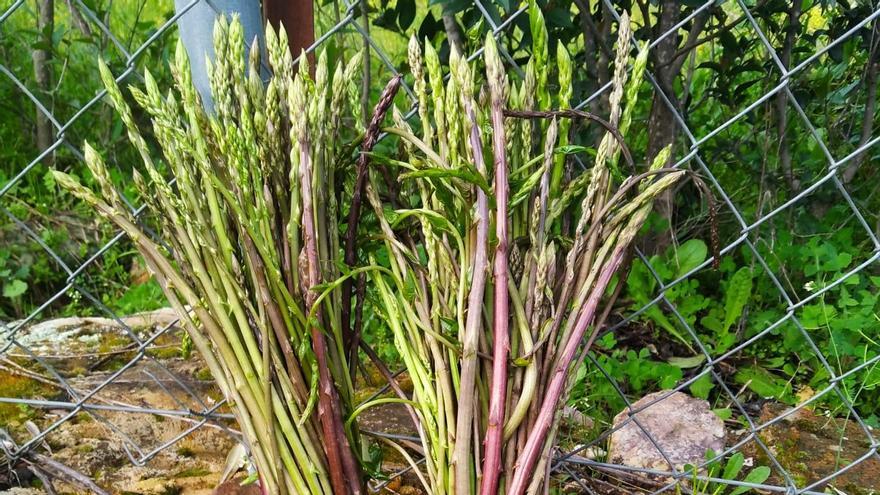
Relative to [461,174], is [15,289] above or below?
above

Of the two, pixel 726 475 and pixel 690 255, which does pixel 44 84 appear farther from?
pixel 726 475

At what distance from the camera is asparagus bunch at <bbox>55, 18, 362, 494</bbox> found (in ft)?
4.18

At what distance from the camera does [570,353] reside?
4.39 feet

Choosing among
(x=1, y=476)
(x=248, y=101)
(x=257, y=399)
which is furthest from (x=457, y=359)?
(x=1, y=476)

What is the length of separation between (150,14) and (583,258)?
3999 mm

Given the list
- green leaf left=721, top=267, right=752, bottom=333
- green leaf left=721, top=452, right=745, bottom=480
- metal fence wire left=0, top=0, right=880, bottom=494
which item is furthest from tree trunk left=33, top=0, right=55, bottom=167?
green leaf left=721, top=452, right=745, bottom=480

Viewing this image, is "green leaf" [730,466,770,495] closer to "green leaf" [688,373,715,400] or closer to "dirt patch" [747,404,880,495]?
"dirt patch" [747,404,880,495]

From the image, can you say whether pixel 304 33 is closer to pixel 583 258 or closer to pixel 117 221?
pixel 117 221

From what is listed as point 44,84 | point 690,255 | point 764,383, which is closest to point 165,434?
point 690,255

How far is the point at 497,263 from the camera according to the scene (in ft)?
4.23

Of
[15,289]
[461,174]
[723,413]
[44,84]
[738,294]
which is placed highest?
[44,84]

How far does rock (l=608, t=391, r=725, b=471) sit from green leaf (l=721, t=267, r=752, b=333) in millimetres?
406

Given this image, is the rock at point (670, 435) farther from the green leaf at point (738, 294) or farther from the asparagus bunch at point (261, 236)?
the asparagus bunch at point (261, 236)

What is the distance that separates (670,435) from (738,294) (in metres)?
0.63
